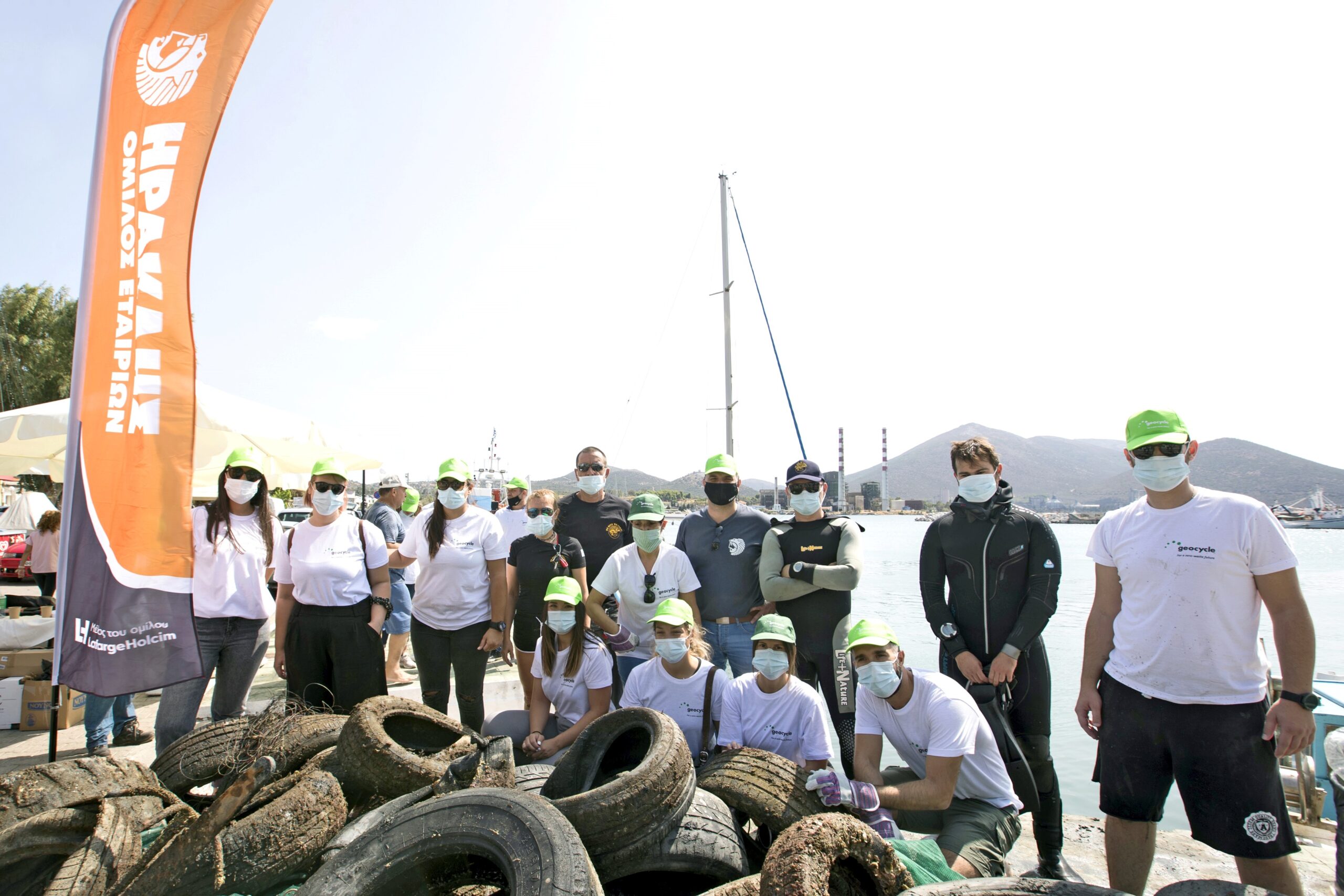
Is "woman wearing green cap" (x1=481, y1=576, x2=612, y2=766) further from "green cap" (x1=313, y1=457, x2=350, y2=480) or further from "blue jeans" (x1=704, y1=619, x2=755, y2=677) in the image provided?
"green cap" (x1=313, y1=457, x2=350, y2=480)

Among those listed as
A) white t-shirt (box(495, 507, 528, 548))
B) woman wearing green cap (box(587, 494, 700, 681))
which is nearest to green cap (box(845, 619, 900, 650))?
woman wearing green cap (box(587, 494, 700, 681))

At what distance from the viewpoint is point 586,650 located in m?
4.35

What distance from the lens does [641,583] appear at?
15.0 ft

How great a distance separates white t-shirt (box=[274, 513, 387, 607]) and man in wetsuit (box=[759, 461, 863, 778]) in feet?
8.24

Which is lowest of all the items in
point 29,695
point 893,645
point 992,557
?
point 29,695

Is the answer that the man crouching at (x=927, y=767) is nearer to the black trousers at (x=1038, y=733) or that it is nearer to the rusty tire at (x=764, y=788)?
the rusty tire at (x=764, y=788)

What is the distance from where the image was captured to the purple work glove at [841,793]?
3.01 metres

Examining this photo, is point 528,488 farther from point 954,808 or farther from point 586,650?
point 954,808

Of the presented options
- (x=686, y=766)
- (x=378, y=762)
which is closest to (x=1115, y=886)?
(x=686, y=766)

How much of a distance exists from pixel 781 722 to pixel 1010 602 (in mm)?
1381

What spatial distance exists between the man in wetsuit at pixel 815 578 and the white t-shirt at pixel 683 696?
0.65 m

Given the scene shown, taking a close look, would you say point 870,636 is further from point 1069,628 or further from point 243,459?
point 1069,628

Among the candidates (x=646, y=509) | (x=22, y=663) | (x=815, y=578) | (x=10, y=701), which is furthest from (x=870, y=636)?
(x=22, y=663)

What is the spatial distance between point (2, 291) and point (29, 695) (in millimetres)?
35842
